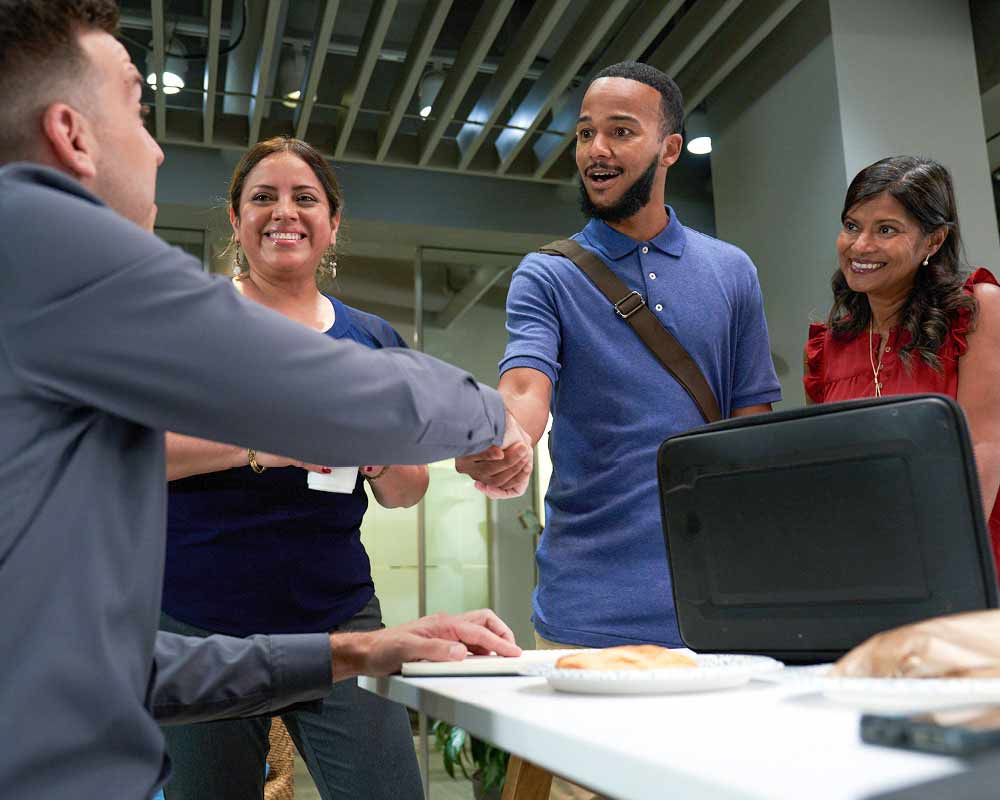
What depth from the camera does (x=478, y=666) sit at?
1.19 m

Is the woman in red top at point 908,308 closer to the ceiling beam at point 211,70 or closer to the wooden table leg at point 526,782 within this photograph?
the wooden table leg at point 526,782

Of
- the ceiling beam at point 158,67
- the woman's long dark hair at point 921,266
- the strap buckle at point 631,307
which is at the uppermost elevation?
the ceiling beam at point 158,67

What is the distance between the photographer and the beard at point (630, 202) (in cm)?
239

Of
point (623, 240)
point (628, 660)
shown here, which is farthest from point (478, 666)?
point (623, 240)

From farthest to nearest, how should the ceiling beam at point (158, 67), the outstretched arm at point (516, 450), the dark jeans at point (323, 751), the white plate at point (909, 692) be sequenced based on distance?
the ceiling beam at point (158, 67)
the dark jeans at point (323, 751)
the outstretched arm at point (516, 450)
the white plate at point (909, 692)

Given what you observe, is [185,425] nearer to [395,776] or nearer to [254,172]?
[395,776]

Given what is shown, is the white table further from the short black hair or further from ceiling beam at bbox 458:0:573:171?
ceiling beam at bbox 458:0:573:171

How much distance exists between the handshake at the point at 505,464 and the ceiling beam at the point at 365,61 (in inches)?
131

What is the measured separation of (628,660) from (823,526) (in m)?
0.27

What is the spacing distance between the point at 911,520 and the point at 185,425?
0.69 meters

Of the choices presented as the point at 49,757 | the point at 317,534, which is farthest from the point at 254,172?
the point at 49,757

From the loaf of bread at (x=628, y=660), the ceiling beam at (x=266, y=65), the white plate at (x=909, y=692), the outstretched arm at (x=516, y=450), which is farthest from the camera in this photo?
the ceiling beam at (x=266, y=65)

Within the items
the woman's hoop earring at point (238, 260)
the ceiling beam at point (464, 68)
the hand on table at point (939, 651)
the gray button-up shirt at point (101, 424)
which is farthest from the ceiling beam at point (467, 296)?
the hand on table at point (939, 651)

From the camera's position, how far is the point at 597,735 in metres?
0.66
